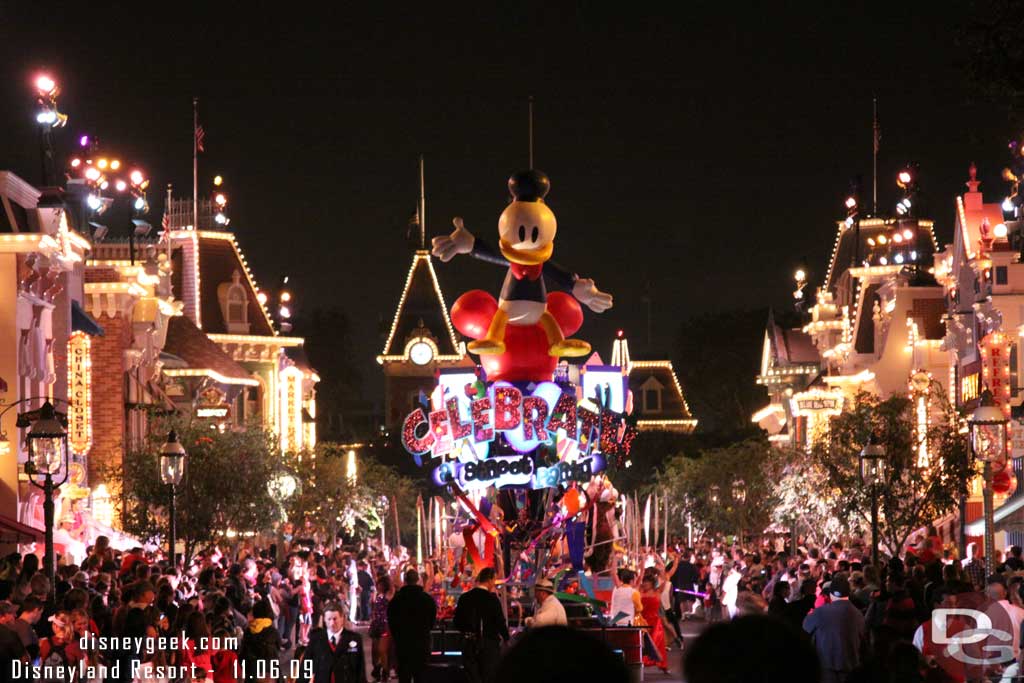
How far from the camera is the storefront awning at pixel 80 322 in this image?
140 feet

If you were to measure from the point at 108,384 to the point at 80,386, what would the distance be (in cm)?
648

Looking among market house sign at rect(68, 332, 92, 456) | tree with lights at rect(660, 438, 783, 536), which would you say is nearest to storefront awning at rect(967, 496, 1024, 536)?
market house sign at rect(68, 332, 92, 456)

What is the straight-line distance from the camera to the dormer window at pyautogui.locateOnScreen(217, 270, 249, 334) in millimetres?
76750

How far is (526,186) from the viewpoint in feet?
93.7

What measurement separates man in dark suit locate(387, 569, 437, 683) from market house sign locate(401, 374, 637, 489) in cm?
921

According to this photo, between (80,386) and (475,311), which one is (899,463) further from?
(80,386)

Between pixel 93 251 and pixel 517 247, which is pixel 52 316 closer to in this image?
pixel 93 251

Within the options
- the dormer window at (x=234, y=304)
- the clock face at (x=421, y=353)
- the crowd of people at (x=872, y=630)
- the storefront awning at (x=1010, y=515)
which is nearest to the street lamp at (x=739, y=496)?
the dormer window at (x=234, y=304)

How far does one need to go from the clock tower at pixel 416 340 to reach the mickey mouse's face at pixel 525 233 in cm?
8622

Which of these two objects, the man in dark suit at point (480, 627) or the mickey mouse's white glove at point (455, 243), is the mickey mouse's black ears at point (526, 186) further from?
the man in dark suit at point (480, 627)

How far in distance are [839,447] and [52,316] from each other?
17796mm

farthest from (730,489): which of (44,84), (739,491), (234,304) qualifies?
(44,84)

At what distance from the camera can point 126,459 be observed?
148ft

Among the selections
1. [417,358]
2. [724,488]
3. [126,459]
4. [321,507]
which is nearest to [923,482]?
[126,459]
